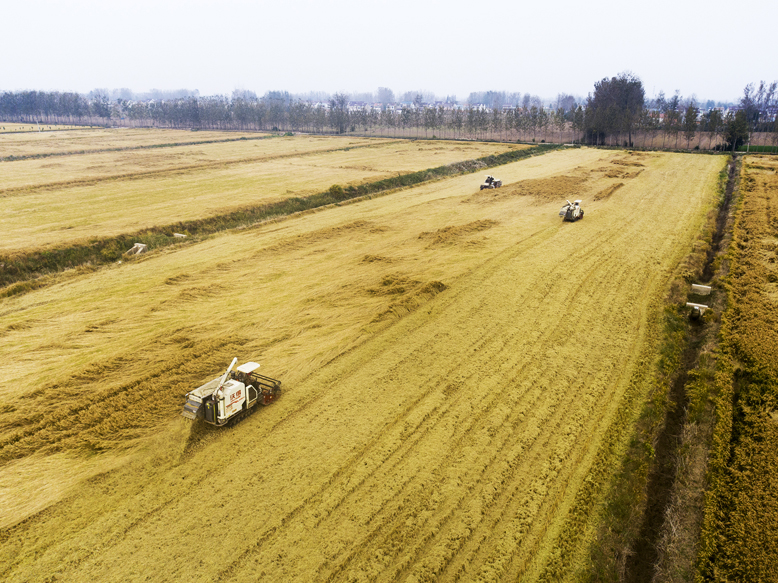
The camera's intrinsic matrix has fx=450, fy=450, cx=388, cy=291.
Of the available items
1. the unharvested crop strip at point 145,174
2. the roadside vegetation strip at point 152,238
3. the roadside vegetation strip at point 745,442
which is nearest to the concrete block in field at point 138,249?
the roadside vegetation strip at point 152,238

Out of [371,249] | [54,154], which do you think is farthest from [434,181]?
[54,154]

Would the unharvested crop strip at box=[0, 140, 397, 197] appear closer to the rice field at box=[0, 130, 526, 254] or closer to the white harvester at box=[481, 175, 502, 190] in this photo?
the rice field at box=[0, 130, 526, 254]

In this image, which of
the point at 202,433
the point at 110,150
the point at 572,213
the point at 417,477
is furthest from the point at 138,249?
the point at 110,150

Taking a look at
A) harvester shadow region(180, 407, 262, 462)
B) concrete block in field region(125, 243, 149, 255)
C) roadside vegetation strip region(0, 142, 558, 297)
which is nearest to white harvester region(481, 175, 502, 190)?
roadside vegetation strip region(0, 142, 558, 297)

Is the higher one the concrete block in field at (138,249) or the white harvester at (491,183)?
the white harvester at (491,183)

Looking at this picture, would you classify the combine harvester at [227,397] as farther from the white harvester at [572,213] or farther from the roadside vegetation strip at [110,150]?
the roadside vegetation strip at [110,150]

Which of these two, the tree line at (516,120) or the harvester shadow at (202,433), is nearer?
the harvester shadow at (202,433)

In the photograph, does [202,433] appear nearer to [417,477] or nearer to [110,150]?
[417,477]
